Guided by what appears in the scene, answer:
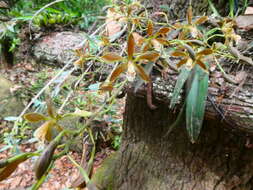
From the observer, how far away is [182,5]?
601 mm

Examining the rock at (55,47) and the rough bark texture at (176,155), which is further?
the rock at (55,47)

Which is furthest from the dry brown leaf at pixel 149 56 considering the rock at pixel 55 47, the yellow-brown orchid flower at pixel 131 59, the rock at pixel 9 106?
the rock at pixel 9 106

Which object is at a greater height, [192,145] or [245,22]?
[245,22]

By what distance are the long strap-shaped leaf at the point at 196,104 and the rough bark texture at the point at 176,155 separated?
14cm

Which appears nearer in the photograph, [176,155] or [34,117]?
[34,117]

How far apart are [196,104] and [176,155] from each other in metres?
0.33

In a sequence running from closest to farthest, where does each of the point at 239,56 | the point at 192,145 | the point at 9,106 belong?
the point at 239,56 < the point at 192,145 < the point at 9,106

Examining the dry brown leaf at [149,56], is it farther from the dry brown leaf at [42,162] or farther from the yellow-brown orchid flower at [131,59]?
the dry brown leaf at [42,162]

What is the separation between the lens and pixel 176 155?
658 millimetres

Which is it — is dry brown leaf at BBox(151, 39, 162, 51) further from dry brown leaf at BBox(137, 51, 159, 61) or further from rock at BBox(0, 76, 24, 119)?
rock at BBox(0, 76, 24, 119)

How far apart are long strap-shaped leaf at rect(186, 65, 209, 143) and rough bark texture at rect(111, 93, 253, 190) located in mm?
142

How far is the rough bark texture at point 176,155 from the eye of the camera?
0.57 metres

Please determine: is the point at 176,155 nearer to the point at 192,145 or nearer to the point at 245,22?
the point at 192,145

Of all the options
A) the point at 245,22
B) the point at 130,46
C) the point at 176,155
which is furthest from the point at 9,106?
the point at 245,22
